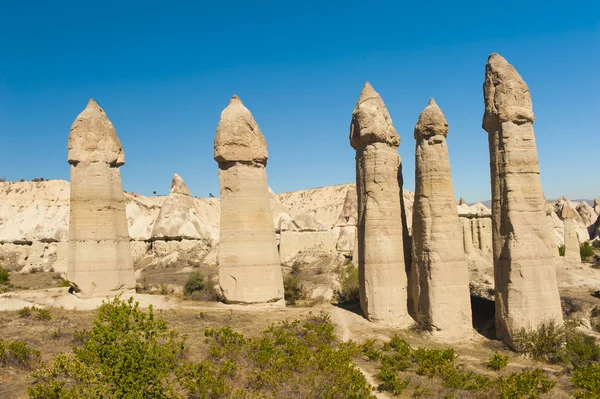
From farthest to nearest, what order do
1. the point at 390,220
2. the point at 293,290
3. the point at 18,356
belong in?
the point at 293,290, the point at 390,220, the point at 18,356

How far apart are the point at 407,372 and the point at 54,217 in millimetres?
52261

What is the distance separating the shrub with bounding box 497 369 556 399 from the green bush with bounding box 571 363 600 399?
52 cm

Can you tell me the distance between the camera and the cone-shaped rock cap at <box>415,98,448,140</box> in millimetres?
15883

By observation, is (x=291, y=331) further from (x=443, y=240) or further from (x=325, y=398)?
(x=443, y=240)

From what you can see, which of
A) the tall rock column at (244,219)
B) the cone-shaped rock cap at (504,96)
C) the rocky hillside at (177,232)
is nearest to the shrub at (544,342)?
the cone-shaped rock cap at (504,96)

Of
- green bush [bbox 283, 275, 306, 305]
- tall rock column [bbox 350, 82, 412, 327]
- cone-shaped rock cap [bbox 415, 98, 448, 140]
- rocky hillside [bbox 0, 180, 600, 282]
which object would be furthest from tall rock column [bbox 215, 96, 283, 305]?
rocky hillside [bbox 0, 180, 600, 282]

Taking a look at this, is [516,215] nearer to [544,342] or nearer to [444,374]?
[544,342]

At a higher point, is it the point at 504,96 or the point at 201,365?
the point at 504,96

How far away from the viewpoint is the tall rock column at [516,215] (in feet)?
46.9

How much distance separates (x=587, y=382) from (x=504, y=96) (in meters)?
8.17

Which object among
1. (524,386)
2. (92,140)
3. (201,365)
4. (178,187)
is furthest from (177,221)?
(524,386)

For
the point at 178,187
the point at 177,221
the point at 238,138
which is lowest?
the point at 177,221

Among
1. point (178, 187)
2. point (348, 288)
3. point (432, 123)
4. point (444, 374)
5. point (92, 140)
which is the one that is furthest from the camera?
point (178, 187)

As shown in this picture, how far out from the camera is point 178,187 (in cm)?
4881
